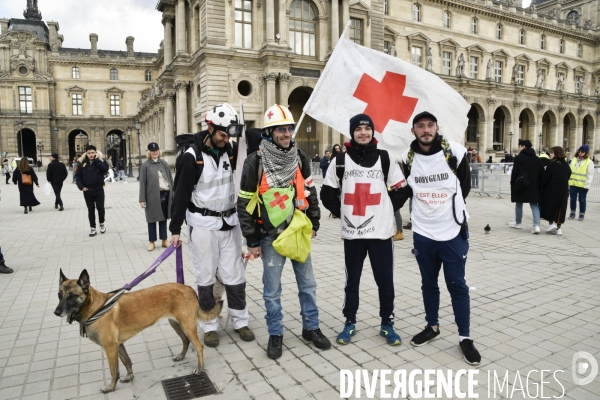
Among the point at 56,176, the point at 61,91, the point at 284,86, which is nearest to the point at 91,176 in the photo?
the point at 56,176

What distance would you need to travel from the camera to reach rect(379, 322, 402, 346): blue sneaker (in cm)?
435

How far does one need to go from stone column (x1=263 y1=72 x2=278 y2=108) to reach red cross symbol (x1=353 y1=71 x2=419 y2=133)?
26066 mm

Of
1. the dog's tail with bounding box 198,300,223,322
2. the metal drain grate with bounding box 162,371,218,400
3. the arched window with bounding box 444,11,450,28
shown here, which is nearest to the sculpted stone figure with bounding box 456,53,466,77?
the arched window with bounding box 444,11,450,28

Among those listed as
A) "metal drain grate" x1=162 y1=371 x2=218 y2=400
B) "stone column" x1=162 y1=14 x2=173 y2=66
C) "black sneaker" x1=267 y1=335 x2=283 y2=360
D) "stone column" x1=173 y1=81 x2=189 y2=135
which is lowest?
"metal drain grate" x1=162 y1=371 x2=218 y2=400

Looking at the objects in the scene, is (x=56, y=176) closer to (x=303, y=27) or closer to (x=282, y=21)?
(x=282, y=21)

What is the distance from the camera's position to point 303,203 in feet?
13.9

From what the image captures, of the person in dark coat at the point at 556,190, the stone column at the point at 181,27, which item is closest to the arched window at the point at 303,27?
the stone column at the point at 181,27

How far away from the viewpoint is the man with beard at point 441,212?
4.15 m

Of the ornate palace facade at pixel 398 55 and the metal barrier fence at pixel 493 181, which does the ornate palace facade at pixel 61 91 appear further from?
the metal barrier fence at pixel 493 181

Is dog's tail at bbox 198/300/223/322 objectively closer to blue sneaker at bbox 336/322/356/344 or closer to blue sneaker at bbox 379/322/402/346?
blue sneaker at bbox 336/322/356/344

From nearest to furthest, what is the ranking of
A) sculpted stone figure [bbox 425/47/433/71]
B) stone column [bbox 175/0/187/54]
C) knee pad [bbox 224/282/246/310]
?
knee pad [bbox 224/282/246/310] < stone column [bbox 175/0/187/54] < sculpted stone figure [bbox 425/47/433/71]

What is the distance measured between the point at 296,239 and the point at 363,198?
0.80 meters

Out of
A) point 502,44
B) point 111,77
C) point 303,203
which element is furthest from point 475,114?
point 111,77

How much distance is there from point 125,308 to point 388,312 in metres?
2.51
